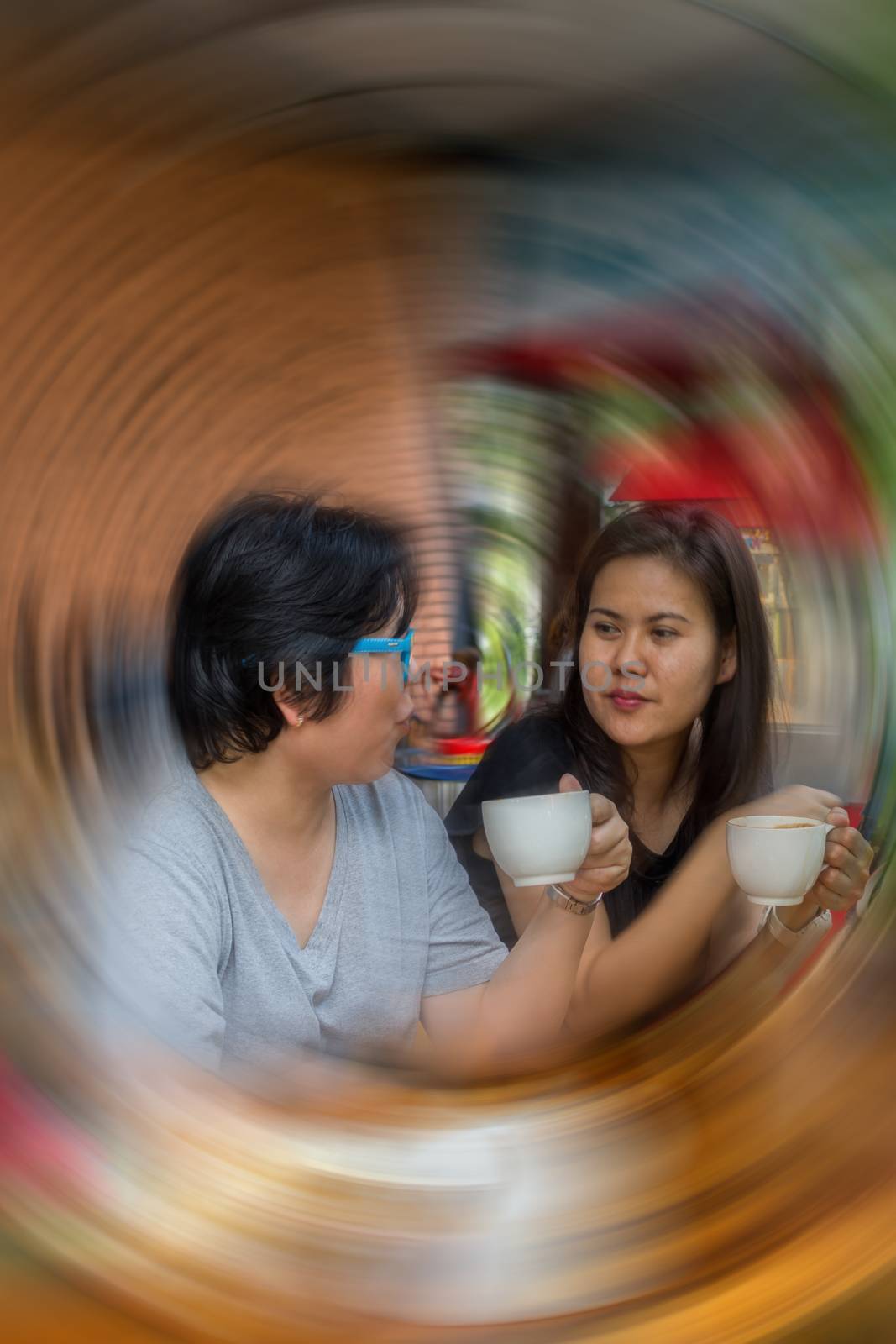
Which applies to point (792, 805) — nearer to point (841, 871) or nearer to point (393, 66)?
point (841, 871)

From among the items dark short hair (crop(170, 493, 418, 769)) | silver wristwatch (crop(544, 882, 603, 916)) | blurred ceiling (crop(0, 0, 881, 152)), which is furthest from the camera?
silver wristwatch (crop(544, 882, 603, 916))

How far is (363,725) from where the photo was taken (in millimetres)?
700

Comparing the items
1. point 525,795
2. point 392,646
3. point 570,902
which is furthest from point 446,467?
point 570,902

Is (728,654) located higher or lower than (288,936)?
higher

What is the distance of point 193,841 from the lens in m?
0.73

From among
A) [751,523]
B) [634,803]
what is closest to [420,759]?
[634,803]

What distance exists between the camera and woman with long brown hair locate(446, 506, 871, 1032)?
68cm

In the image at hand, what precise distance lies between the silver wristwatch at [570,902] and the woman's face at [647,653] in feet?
0.39

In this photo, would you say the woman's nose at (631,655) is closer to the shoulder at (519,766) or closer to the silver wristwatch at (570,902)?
the shoulder at (519,766)

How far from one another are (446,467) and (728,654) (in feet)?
0.72

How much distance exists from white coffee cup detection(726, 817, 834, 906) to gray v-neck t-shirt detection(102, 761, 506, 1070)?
0.18m

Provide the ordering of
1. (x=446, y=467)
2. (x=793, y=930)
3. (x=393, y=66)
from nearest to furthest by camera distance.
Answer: (x=393, y=66) < (x=446, y=467) < (x=793, y=930)

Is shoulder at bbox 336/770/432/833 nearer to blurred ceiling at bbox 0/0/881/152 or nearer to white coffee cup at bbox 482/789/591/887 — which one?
white coffee cup at bbox 482/789/591/887

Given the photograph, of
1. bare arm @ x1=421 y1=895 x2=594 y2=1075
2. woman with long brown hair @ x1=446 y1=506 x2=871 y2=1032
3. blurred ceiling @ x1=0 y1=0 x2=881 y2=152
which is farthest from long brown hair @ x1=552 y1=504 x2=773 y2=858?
blurred ceiling @ x1=0 y1=0 x2=881 y2=152
